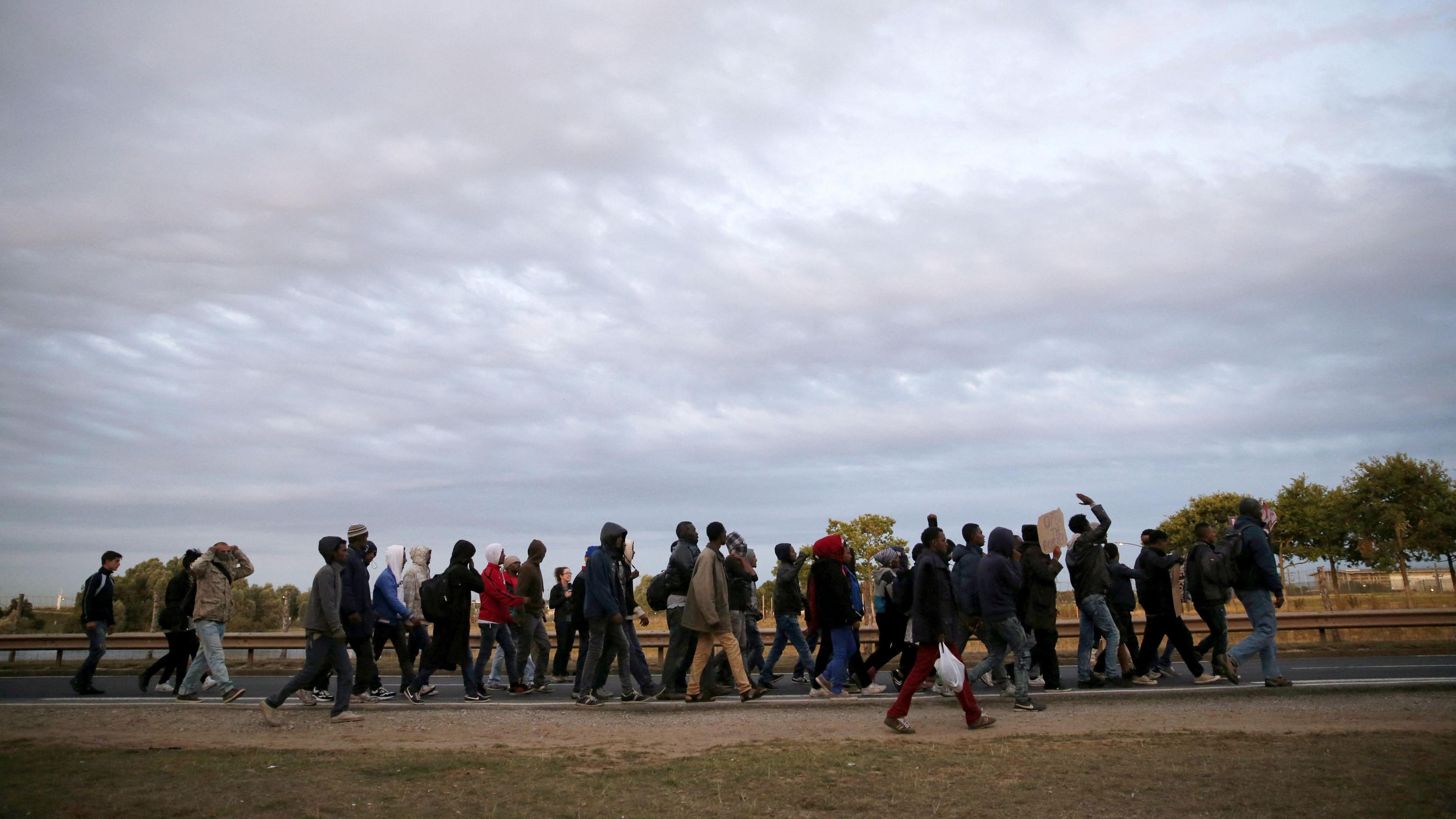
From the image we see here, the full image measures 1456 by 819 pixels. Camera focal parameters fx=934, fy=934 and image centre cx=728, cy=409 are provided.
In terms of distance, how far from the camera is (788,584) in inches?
493

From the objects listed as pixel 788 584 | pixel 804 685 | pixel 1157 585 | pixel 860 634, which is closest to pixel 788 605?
pixel 788 584

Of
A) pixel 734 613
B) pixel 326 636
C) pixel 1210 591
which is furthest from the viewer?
pixel 734 613

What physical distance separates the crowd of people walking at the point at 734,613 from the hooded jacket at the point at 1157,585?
0.8 inches

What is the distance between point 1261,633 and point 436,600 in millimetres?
10002

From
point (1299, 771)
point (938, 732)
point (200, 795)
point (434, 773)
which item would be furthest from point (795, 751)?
point (200, 795)

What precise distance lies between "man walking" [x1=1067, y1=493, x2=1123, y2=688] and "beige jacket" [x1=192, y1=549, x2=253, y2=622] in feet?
34.8

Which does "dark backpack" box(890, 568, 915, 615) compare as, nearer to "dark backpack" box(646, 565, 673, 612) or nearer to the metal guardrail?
"dark backpack" box(646, 565, 673, 612)

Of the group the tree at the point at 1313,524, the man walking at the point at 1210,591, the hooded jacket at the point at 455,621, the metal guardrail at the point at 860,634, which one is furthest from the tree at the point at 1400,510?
the hooded jacket at the point at 455,621

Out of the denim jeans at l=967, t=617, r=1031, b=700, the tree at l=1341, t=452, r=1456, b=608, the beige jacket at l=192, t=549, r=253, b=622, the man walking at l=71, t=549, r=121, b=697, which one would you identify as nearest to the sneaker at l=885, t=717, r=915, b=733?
the denim jeans at l=967, t=617, r=1031, b=700

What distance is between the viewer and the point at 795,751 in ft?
27.8

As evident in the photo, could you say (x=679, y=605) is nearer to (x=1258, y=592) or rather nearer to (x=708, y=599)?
(x=708, y=599)

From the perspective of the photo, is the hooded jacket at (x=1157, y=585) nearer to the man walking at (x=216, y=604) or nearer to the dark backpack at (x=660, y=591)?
the dark backpack at (x=660, y=591)

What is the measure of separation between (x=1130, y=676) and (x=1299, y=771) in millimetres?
5248

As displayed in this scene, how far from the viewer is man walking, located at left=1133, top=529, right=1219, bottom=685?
1180cm
